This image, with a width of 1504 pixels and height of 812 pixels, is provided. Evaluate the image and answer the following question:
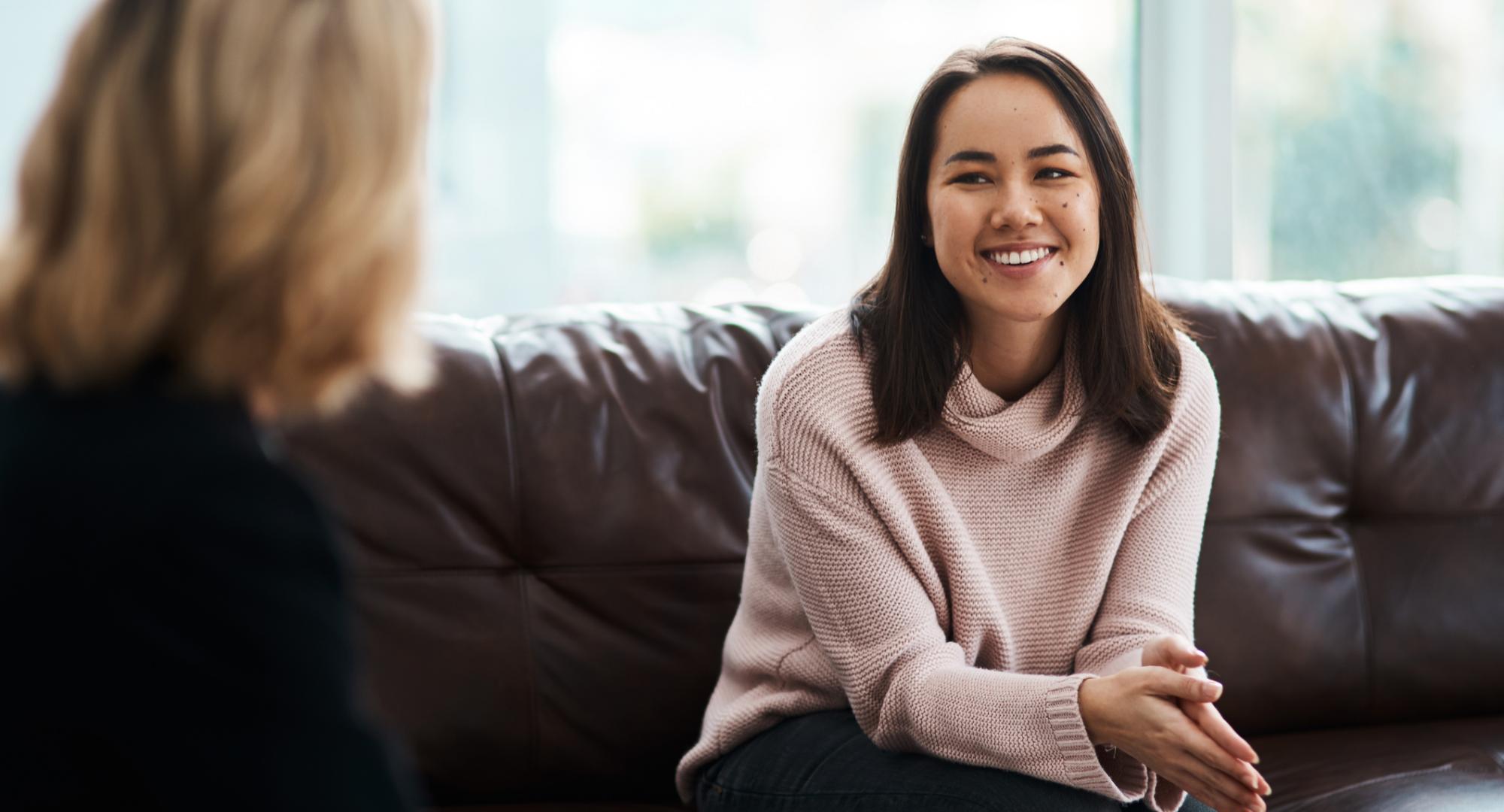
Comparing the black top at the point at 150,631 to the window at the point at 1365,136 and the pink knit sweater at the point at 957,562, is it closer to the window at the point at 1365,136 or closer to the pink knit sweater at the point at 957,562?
the pink knit sweater at the point at 957,562

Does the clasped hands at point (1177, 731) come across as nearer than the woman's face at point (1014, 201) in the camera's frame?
Yes

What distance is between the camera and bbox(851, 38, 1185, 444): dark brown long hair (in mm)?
1479

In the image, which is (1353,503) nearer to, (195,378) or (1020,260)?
(1020,260)

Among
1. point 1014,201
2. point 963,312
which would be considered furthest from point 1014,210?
point 963,312

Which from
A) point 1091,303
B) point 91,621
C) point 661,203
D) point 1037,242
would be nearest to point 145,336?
point 91,621

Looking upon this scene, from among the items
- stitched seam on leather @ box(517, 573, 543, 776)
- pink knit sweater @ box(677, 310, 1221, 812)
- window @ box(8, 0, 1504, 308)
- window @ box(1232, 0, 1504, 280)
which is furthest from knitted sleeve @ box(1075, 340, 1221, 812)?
window @ box(1232, 0, 1504, 280)

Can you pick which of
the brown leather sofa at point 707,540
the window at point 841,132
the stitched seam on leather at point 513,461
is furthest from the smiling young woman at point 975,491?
the window at point 841,132

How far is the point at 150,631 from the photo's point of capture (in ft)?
2.18

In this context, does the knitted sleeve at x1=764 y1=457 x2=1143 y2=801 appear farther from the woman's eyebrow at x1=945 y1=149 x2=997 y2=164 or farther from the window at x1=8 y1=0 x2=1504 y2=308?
the window at x1=8 y1=0 x2=1504 y2=308

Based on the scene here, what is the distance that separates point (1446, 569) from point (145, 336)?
1762 mm

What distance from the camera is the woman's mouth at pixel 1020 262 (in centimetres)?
147

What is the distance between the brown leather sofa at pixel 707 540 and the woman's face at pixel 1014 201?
1.35ft

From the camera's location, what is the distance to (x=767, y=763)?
142cm

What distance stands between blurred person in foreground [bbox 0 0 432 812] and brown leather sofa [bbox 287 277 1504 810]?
871 mm
